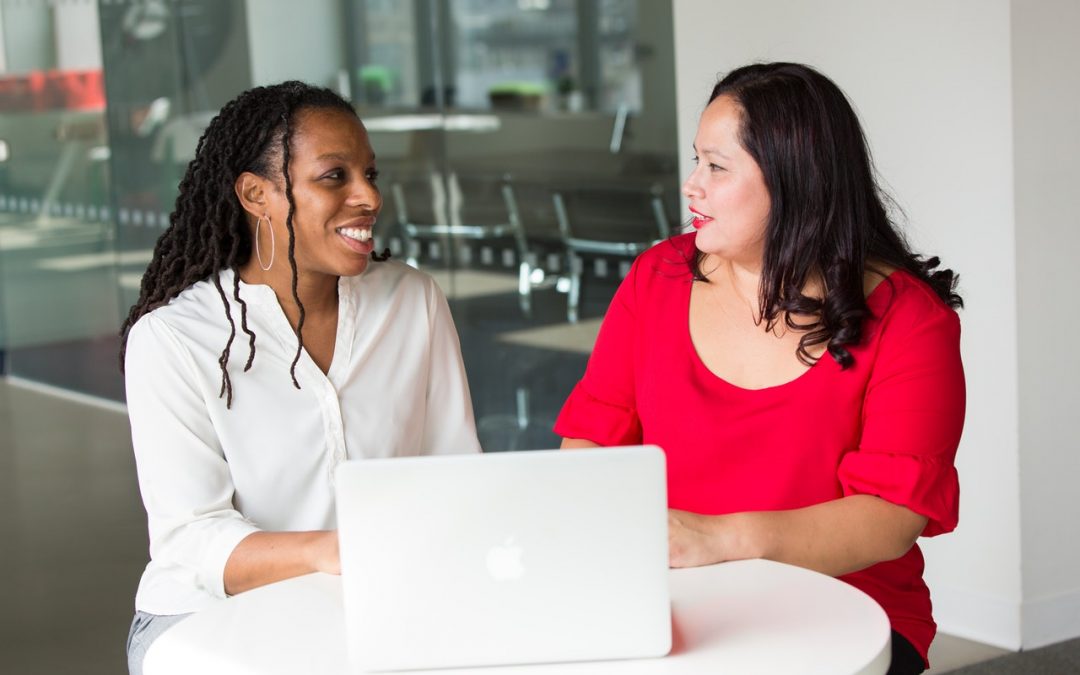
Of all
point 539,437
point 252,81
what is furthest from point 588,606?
point 252,81

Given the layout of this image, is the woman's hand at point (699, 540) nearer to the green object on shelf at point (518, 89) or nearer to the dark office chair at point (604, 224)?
the dark office chair at point (604, 224)

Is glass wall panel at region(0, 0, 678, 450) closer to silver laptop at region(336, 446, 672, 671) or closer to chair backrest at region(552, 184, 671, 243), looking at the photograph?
chair backrest at region(552, 184, 671, 243)

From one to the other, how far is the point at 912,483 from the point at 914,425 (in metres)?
0.08

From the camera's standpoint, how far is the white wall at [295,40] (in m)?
5.83

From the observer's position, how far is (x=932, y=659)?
3.48 m

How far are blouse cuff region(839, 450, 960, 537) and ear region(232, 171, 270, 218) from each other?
3.41 feet

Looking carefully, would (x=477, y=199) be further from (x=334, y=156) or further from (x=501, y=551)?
(x=501, y=551)

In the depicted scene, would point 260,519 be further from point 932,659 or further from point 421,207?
point 421,207

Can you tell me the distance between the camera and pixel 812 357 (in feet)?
6.88

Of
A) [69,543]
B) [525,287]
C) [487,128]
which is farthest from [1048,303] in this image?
[69,543]

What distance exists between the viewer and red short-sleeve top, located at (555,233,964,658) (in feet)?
6.52

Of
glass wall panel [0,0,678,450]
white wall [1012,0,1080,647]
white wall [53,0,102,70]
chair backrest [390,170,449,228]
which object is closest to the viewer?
white wall [1012,0,1080,647]

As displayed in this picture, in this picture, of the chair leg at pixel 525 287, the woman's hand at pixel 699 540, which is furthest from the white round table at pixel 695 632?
the chair leg at pixel 525 287

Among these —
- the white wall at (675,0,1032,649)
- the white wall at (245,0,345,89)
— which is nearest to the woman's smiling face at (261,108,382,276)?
the white wall at (675,0,1032,649)
